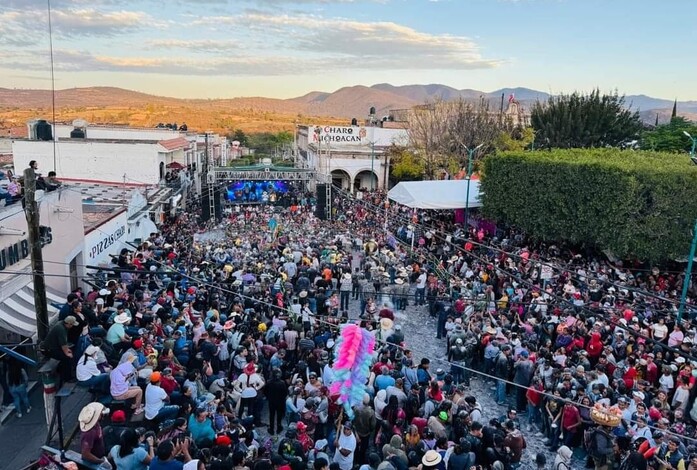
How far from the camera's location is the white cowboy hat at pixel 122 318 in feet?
31.2

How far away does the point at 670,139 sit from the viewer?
3653cm

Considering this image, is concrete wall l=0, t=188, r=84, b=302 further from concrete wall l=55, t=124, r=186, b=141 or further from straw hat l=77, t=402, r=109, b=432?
concrete wall l=55, t=124, r=186, b=141

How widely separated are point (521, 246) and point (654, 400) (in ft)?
46.2

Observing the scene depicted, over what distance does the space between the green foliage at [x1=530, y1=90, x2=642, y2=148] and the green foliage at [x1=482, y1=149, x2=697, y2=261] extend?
45.7ft

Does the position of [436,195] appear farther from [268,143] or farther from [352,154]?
[268,143]

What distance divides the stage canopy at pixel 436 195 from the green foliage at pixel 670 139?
14986mm

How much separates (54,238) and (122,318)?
13.5 feet

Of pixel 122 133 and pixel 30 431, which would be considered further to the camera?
pixel 122 133

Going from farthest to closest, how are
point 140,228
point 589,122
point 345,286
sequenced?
point 589,122
point 140,228
point 345,286

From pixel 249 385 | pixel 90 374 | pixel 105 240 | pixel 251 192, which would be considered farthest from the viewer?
pixel 251 192

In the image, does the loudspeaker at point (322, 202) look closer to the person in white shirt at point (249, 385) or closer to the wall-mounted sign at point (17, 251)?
the wall-mounted sign at point (17, 251)

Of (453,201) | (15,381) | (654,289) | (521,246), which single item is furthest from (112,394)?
(453,201)

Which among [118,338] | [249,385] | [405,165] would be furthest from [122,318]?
[405,165]

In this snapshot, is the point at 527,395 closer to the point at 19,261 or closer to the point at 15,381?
the point at 15,381
